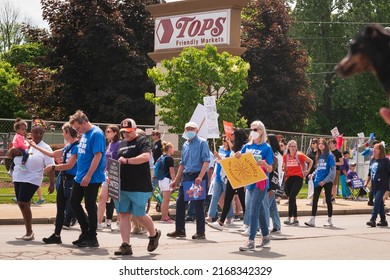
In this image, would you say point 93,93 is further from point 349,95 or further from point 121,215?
point 121,215

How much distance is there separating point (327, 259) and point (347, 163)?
16.9m

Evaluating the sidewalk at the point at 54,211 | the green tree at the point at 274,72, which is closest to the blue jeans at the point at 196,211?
the sidewalk at the point at 54,211

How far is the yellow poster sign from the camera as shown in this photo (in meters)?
11.4

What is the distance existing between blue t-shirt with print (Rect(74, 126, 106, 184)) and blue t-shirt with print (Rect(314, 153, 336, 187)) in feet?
20.4

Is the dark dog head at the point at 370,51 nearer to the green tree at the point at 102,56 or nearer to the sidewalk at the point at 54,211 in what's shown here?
the sidewalk at the point at 54,211

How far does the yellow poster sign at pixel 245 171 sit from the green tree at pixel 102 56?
3051 centimetres

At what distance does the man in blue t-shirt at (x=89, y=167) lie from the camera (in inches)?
447

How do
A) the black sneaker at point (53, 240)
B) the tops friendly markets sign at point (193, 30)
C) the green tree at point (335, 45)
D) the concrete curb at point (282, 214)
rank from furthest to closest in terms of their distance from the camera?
Result: 1. the green tree at point (335, 45)
2. the tops friendly markets sign at point (193, 30)
3. the concrete curb at point (282, 214)
4. the black sneaker at point (53, 240)

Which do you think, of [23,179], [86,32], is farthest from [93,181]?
[86,32]

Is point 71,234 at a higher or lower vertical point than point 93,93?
lower

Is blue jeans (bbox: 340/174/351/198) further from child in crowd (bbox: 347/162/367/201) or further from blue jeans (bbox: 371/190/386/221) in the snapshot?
blue jeans (bbox: 371/190/386/221)

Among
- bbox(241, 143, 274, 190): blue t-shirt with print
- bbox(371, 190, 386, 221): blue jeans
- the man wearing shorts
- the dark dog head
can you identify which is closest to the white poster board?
bbox(371, 190, 386, 221): blue jeans

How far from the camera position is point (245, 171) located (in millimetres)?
11633

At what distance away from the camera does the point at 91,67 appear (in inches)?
1775
